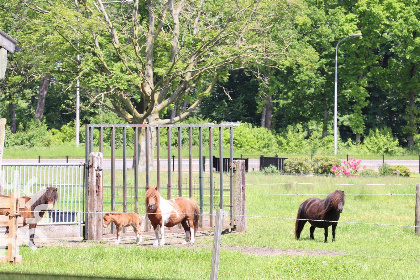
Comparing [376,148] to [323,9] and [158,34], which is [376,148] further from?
[158,34]

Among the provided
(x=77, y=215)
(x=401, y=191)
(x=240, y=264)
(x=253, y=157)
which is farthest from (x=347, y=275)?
(x=253, y=157)

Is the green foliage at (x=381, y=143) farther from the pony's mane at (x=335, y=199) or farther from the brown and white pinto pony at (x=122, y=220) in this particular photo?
the brown and white pinto pony at (x=122, y=220)

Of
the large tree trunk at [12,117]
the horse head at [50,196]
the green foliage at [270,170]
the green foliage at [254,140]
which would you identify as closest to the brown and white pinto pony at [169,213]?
the horse head at [50,196]

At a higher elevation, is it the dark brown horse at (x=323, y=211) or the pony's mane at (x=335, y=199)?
the pony's mane at (x=335, y=199)

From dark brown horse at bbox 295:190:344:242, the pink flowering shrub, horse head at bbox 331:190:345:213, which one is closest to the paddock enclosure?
dark brown horse at bbox 295:190:344:242

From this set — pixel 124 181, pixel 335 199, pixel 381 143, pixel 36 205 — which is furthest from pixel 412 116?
pixel 36 205

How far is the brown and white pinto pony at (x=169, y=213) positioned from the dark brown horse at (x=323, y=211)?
2.26 metres

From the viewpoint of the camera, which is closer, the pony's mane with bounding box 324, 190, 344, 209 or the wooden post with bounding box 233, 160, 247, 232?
the pony's mane with bounding box 324, 190, 344, 209

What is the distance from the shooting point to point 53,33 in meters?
35.7

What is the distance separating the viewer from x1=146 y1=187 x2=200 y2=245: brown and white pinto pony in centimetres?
1312

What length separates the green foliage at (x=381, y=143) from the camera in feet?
195

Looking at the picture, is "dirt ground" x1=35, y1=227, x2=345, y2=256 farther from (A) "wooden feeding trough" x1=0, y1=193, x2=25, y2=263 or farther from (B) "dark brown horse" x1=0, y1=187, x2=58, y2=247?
(A) "wooden feeding trough" x1=0, y1=193, x2=25, y2=263

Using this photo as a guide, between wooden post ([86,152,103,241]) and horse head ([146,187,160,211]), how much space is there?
1.64 m

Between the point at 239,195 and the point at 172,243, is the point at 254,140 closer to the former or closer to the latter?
the point at 239,195
